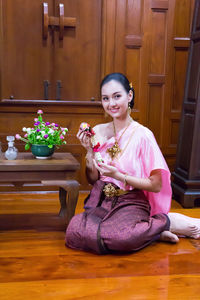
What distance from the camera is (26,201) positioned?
343 centimetres

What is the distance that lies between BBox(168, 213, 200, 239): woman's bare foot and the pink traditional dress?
0.09m

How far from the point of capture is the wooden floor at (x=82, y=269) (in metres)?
1.84

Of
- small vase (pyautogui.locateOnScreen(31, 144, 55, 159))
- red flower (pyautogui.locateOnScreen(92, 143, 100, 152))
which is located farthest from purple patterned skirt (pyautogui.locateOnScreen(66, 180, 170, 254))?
small vase (pyautogui.locateOnScreen(31, 144, 55, 159))

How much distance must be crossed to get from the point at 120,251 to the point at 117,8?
232 centimetres

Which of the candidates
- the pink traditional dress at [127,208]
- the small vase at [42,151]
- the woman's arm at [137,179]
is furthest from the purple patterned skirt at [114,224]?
the small vase at [42,151]

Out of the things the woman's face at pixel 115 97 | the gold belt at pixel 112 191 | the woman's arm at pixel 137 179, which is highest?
the woman's face at pixel 115 97

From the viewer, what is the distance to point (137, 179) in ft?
7.63

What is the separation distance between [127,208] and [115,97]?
0.70 m

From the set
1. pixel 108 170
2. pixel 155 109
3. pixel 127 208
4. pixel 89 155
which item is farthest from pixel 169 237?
pixel 155 109

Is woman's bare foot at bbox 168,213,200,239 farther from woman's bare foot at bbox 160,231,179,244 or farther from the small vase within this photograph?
the small vase

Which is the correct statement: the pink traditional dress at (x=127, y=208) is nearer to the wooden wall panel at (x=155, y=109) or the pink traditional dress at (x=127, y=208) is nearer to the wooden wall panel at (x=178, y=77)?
the wooden wall panel at (x=155, y=109)

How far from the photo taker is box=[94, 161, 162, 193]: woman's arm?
90.1 inches

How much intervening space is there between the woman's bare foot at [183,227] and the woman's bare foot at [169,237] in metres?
0.07

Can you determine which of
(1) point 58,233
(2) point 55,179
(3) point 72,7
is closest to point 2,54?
(3) point 72,7
